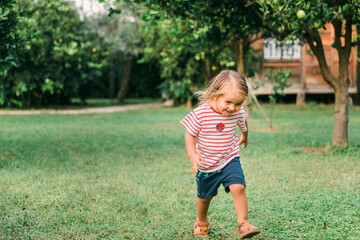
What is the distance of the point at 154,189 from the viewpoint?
4.94 meters

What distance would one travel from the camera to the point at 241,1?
7.21 m

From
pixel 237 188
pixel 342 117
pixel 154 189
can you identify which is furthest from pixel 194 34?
pixel 237 188

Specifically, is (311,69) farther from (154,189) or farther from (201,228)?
(201,228)

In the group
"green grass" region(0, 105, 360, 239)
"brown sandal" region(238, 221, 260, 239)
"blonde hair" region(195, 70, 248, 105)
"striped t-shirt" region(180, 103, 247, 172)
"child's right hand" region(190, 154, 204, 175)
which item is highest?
"blonde hair" region(195, 70, 248, 105)

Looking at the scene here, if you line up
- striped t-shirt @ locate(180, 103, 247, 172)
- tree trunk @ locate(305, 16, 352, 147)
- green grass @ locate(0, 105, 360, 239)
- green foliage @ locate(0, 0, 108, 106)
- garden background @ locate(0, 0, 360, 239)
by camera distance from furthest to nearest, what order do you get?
green foliage @ locate(0, 0, 108, 106) → tree trunk @ locate(305, 16, 352, 147) → garden background @ locate(0, 0, 360, 239) → green grass @ locate(0, 105, 360, 239) → striped t-shirt @ locate(180, 103, 247, 172)

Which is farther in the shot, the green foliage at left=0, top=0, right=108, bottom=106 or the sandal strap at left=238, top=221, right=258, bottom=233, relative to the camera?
the green foliage at left=0, top=0, right=108, bottom=106

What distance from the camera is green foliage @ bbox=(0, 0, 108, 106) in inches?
626

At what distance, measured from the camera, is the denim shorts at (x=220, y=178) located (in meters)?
3.30

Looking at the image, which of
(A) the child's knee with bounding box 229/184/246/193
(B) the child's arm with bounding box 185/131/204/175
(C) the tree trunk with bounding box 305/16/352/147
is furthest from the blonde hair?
(C) the tree trunk with bounding box 305/16/352/147

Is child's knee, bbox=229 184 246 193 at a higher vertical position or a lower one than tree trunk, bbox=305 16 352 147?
lower

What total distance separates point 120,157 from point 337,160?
125 inches

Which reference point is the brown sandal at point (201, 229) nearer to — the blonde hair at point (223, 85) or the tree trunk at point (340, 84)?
the blonde hair at point (223, 85)

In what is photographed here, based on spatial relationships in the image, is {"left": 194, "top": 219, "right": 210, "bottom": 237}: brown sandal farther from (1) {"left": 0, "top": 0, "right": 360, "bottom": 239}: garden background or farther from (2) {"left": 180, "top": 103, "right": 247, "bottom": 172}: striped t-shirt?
(2) {"left": 180, "top": 103, "right": 247, "bottom": 172}: striped t-shirt

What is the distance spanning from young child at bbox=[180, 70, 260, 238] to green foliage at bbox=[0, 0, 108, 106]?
1270cm
